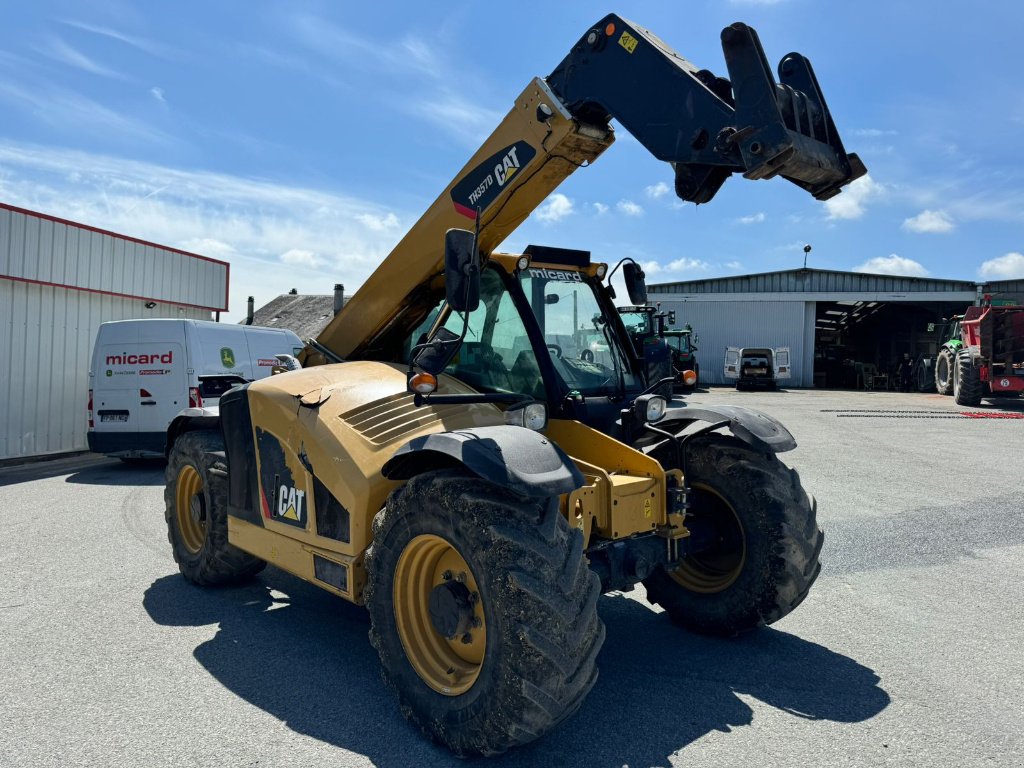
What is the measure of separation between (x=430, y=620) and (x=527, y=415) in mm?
1094

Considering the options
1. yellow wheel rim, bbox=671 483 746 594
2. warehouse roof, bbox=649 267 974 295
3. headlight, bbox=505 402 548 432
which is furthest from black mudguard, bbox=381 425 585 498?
warehouse roof, bbox=649 267 974 295

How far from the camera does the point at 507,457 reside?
10.4ft

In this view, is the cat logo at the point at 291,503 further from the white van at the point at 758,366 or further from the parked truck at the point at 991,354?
the white van at the point at 758,366

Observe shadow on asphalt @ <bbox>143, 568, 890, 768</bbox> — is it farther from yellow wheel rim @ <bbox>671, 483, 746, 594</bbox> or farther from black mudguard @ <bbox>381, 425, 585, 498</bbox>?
black mudguard @ <bbox>381, 425, 585, 498</bbox>

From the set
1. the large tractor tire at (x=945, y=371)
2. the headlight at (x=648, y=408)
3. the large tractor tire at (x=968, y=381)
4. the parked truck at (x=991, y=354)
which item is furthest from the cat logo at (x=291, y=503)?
the large tractor tire at (x=945, y=371)

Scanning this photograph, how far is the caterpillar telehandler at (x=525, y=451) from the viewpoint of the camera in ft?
10.3

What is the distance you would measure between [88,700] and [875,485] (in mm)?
8694

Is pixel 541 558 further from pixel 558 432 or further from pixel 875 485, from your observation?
pixel 875 485

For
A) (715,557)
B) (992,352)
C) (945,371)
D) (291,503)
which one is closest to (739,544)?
(715,557)

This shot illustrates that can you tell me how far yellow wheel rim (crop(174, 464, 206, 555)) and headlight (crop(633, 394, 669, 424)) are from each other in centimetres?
337

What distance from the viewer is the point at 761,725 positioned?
11.4 feet

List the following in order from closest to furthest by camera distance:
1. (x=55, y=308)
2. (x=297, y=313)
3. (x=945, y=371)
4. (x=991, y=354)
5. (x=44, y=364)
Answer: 1. (x=44, y=364)
2. (x=55, y=308)
3. (x=991, y=354)
4. (x=945, y=371)
5. (x=297, y=313)

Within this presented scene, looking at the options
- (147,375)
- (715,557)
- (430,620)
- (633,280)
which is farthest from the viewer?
(147,375)

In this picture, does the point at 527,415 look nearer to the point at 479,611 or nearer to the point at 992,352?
the point at 479,611
